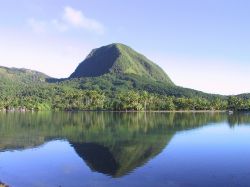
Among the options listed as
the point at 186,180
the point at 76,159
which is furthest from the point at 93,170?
the point at 186,180

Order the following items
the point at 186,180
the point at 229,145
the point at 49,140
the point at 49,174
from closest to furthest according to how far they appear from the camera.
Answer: the point at 186,180
the point at 49,174
the point at 229,145
the point at 49,140

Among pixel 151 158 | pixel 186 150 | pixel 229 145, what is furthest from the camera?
pixel 229 145

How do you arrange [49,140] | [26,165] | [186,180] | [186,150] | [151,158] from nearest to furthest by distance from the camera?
[186,180] < [26,165] < [151,158] < [186,150] < [49,140]

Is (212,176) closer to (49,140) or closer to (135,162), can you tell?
(135,162)

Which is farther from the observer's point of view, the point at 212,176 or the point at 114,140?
the point at 114,140

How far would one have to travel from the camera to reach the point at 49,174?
185ft

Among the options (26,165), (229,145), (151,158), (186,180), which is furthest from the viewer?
(229,145)

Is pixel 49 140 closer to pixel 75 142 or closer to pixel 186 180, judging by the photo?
pixel 75 142

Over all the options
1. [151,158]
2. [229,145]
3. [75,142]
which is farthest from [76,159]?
[229,145]

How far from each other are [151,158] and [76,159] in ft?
48.2

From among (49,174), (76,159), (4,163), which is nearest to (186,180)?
(49,174)

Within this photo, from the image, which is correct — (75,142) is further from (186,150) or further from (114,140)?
(186,150)

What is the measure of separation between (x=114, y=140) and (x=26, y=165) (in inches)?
1432

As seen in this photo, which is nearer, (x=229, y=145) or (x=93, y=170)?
(x=93, y=170)
